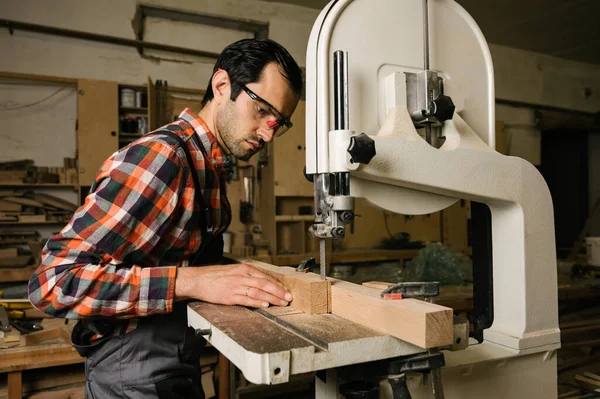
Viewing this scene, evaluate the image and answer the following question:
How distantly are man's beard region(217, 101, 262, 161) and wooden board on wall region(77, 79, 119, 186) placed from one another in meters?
2.35

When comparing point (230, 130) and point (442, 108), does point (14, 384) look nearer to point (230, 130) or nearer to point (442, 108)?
point (230, 130)

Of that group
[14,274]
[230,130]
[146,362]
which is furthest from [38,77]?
[146,362]

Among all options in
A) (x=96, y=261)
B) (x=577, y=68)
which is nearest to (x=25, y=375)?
(x=96, y=261)

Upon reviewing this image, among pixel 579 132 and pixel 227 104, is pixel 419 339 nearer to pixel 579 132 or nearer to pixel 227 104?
pixel 227 104

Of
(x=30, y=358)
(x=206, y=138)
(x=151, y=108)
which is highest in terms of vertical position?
(x=151, y=108)

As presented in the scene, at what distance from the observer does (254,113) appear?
1.27 m

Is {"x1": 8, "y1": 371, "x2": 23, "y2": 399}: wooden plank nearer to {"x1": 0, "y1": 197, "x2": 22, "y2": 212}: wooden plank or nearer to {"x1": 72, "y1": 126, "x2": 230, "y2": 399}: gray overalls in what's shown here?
{"x1": 72, "y1": 126, "x2": 230, "y2": 399}: gray overalls

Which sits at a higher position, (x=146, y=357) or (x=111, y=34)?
(x=111, y=34)

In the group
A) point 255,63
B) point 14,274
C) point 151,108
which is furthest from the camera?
point 151,108

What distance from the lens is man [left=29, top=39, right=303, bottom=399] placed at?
0.98 m

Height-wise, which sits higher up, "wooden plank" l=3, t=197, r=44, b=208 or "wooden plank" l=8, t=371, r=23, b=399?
"wooden plank" l=3, t=197, r=44, b=208

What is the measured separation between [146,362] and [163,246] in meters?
0.30

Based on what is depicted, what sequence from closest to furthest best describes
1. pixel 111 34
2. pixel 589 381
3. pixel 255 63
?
pixel 255 63 < pixel 589 381 < pixel 111 34

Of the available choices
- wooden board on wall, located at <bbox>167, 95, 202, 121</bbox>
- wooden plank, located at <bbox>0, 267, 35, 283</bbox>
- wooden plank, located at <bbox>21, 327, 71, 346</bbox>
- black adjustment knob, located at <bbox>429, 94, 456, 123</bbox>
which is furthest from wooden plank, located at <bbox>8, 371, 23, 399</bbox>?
wooden board on wall, located at <bbox>167, 95, 202, 121</bbox>
